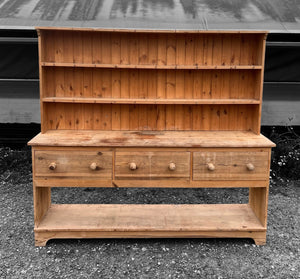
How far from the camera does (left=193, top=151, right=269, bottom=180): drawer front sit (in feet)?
8.93

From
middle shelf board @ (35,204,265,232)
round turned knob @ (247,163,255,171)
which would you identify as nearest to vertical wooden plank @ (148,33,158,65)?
round turned knob @ (247,163,255,171)

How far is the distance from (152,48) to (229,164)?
1412 mm

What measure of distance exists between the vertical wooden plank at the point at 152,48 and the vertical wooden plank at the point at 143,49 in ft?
0.10

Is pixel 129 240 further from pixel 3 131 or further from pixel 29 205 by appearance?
pixel 3 131

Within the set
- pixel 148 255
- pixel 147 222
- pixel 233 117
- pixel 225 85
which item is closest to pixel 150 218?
pixel 147 222

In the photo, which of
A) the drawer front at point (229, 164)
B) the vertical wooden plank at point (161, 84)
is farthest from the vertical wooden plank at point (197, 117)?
the drawer front at point (229, 164)

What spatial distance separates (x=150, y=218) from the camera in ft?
9.98

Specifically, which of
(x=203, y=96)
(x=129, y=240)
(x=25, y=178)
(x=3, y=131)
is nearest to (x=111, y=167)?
(x=129, y=240)

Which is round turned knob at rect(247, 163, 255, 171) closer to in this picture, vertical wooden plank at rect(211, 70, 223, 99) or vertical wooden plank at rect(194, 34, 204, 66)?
vertical wooden plank at rect(211, 70, 223, 99)

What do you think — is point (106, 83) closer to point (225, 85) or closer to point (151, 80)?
point (151, 80)

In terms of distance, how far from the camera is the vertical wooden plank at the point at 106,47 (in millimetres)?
3080

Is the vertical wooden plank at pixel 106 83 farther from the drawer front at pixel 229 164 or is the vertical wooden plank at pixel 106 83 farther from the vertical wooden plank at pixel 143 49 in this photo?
the drawer front at pixel 229 164

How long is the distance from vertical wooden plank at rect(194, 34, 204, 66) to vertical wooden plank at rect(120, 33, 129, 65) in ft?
2.32

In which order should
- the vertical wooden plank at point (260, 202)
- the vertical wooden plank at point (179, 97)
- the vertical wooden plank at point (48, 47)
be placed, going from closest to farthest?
the vertical wooden plank at point (260, 202) → the vertical wooden plank at point (48, 47) → the vertical wooden plank at point (179, 97)
